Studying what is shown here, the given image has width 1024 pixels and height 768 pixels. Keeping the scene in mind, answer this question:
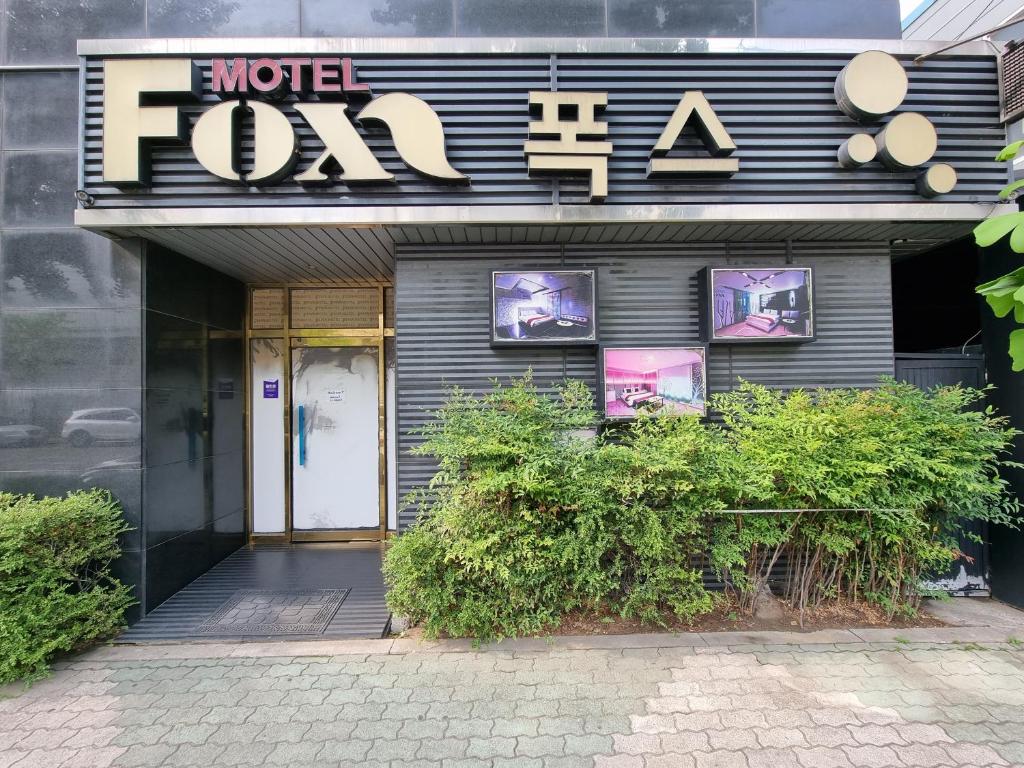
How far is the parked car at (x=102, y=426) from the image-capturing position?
12.8 ft

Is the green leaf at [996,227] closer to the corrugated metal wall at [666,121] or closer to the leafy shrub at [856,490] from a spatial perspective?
the leafy shrub at [856,490]

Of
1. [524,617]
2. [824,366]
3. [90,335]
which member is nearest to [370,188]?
[90,335]

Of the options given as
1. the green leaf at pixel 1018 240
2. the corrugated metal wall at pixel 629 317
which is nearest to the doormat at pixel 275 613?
the corrugated metal wall at pixel 629 317

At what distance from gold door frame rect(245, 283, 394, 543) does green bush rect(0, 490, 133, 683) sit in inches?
81.2

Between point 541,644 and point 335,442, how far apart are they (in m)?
3.80

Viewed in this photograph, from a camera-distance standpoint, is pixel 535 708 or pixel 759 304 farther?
pixel 759 304

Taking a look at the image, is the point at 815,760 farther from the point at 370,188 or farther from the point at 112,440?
the point at 112,440

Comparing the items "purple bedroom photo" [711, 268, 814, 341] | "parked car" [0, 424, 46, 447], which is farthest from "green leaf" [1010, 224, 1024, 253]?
"parked car" [0, 424, 46, 447]

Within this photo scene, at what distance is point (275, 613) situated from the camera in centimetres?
403

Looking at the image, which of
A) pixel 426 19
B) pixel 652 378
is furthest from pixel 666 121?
pixel 426 19

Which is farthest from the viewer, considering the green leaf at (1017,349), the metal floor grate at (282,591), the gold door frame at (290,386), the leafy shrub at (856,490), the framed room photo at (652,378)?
the gold door frame at (290,386)

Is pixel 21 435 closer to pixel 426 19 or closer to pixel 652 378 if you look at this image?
pixel 426 19

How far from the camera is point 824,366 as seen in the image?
173 inches

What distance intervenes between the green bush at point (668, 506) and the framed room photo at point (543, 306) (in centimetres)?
74
